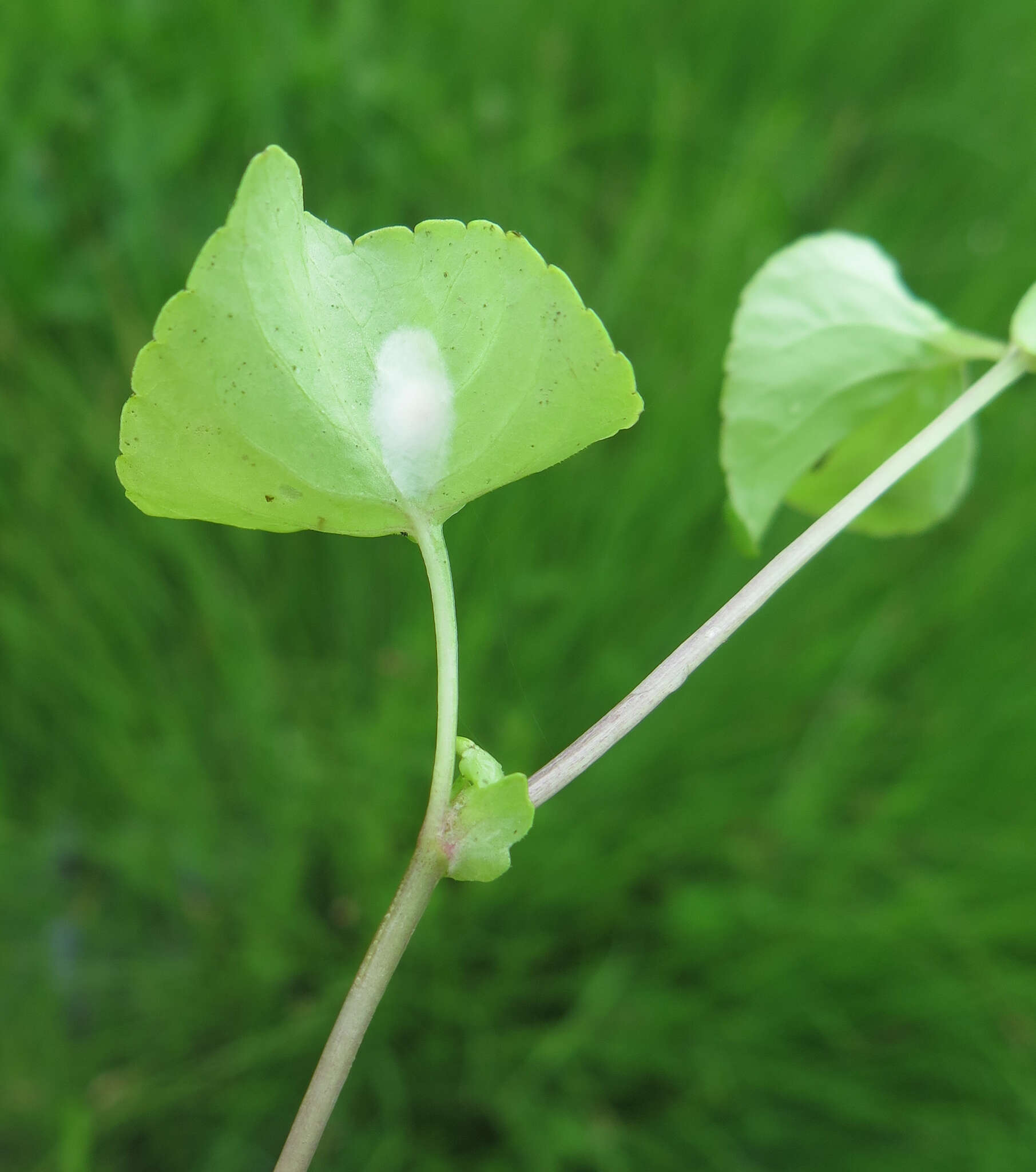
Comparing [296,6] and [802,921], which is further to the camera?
[296,6]

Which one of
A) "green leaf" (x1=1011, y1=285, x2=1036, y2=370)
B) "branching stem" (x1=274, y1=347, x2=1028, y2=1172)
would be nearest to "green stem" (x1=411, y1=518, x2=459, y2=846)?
"branching stem" (x1=274, y1=347, x2=1028, y2=1172)

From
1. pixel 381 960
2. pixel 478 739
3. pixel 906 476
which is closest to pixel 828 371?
pixel 906 476

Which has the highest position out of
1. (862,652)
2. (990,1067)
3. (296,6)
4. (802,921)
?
(296,6)

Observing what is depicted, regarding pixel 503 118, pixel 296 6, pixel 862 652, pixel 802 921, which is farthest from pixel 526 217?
pixel 802 921

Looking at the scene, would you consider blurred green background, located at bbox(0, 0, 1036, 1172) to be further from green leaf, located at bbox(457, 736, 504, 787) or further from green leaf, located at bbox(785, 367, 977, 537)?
green leaf, located at bbox(457, 736, 504, 787)

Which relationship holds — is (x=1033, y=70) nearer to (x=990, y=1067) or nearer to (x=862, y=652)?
(x=862, y=652)

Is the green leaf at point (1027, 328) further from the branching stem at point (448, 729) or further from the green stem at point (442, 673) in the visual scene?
the green stem at point (442, 673)
